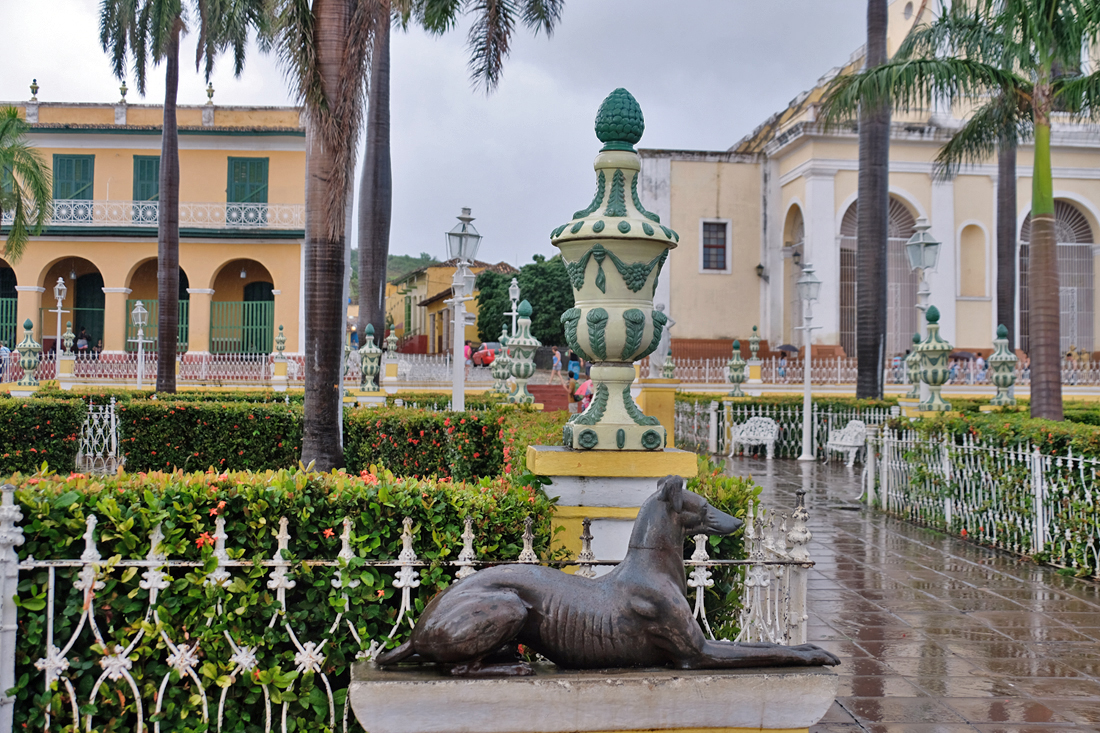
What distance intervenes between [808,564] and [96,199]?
32.1 meters

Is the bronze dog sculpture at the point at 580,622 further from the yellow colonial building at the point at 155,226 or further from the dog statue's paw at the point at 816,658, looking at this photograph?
the yellow colonial building at the point at 155,226

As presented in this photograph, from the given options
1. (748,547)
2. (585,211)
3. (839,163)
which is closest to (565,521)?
(748,547)

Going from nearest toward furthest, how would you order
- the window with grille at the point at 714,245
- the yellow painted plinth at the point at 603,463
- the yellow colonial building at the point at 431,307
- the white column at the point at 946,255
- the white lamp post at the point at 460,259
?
the yellow painted plinth at the point at 603,463, the white lamp post at the point at 460,259, the white column at the point at 946,255, the window with grille at the point at 714,245, the yellow colonial building at the point at 431,307

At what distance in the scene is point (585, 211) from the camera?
428 cm

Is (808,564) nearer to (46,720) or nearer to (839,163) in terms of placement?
(46,720)

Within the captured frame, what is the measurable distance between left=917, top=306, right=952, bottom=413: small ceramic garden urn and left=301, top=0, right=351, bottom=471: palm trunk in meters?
9.04

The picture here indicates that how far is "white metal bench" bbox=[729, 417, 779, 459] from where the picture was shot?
17500 mm

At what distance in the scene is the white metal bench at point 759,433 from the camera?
57.4 feet

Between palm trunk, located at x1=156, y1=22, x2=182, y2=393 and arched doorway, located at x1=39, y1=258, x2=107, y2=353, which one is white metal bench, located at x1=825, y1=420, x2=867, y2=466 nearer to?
palm trunk, located at x1=156, y1=22, x2=182, y2=393

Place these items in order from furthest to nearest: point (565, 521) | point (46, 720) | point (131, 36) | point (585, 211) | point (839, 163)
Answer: point (839, 163)
point (131, 36)
point (585, 211)
point (565, 521)
point (46, 720)

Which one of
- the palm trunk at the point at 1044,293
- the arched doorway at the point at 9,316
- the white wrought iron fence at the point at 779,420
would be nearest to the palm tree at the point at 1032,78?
the palm trunk at the point at 1044,293

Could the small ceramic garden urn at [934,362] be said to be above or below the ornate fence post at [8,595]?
above

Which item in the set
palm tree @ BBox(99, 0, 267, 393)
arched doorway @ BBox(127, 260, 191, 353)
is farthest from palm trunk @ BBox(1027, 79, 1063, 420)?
arched doorway @ BBox(127, 260, 191, 353)

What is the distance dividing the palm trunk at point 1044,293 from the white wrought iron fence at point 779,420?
6083mm
